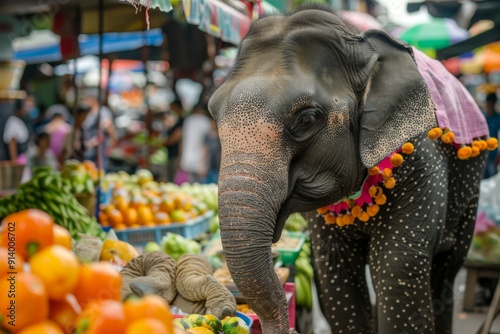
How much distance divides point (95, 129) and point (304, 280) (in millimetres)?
6538

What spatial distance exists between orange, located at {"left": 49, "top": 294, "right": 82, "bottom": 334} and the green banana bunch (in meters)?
3.39

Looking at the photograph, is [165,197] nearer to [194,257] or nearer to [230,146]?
[194,257]

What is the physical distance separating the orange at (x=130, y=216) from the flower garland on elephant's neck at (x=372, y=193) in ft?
8.42

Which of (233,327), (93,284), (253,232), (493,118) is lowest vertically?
(493,118)

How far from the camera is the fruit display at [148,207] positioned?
19.1 ft

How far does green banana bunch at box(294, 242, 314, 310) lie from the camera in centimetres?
512

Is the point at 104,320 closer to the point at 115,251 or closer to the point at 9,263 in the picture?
the point at 9,263

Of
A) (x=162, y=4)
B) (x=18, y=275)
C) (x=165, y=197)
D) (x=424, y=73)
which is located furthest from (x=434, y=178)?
(x=165, y=197)

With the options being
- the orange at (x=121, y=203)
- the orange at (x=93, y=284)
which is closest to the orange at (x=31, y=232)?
the orange at (x=93, y=284)

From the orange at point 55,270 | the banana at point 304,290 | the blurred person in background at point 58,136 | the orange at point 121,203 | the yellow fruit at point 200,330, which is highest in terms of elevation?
the orange at point 55,270

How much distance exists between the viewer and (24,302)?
1635mm

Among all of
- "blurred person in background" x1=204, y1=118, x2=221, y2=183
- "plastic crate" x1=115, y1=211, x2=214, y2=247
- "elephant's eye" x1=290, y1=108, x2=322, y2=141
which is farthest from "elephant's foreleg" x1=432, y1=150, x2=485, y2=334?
"blurred person in background" x1=204, y1=118, x2=221, y2=183

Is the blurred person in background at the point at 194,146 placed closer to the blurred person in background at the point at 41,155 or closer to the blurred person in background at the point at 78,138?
the blurred person in background at the point at 78,138

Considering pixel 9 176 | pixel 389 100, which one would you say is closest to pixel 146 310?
pixel 389 100
